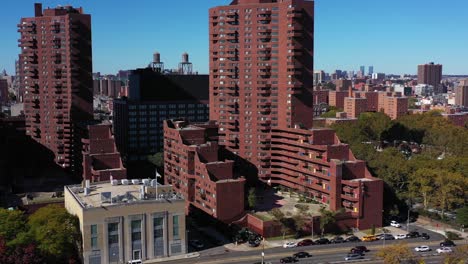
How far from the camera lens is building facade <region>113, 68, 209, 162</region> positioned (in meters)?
162

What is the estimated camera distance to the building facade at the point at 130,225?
78.1 meters

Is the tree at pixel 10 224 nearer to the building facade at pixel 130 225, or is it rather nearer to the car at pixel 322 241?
the building facade at pixel 130 225

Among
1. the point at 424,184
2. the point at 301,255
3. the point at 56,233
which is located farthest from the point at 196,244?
the point at 424,184

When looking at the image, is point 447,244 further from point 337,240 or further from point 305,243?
point 305,243

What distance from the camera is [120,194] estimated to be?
8662 cm

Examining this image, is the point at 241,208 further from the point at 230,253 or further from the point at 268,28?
the point at 268,28

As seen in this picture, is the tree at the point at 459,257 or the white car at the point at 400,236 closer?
the tree at the point at 459,257

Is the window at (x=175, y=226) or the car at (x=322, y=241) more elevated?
the window at (x=175, y=226)

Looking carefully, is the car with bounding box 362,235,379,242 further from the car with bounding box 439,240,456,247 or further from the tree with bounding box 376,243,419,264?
the tree with bounding box 376,243,419,264

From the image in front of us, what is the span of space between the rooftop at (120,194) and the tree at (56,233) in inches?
133

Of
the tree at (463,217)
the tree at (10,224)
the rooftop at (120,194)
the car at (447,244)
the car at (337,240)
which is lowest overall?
the car at (337,240)

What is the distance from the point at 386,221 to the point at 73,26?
89577 millimetres

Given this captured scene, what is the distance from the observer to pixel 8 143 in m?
145

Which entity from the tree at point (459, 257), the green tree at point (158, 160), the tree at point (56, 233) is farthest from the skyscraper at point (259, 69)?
the tree at point (56, 233)
